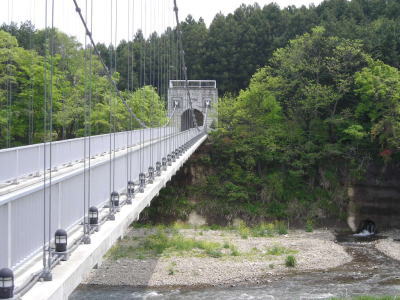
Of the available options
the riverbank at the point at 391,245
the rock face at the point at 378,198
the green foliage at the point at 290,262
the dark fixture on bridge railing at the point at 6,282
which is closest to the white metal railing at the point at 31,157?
the dark fixture on bridge railing at the point at 6,282

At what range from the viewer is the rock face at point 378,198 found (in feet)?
90.1

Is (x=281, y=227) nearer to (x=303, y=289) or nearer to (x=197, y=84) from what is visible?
(x=303, y=289)

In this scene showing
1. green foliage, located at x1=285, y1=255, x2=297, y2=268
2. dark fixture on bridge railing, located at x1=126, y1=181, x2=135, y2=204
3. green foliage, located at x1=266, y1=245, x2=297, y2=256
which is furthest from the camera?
green foliage, located at x1=266, y1=245, x2=297, y2=256

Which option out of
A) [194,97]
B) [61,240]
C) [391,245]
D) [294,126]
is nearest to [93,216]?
[61,240]

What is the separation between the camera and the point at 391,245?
73.8 feet

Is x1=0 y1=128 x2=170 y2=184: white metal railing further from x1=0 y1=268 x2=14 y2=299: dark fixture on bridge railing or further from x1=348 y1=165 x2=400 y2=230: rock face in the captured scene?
x1=348 y1=165 x2=400 y2=230: rock face

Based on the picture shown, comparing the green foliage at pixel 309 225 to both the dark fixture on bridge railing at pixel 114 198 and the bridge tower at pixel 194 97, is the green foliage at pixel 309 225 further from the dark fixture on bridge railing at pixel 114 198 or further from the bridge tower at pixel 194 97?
the dark fixture on bridge railing at pixel 114 198

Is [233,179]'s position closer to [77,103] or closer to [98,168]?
[77,103]

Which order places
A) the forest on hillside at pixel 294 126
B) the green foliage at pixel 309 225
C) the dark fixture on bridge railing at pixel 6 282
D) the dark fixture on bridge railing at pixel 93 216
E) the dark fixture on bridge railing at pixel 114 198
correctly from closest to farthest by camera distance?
the dark fixture on bridge railing at pixel 6 282 < the dark fixture on bridge railing at pixel 93 216 < the dark fixture on bridge railing at pixel 114 198 < the green foliage at pixel 309 225 < the forest on hillside at pixel 294 126

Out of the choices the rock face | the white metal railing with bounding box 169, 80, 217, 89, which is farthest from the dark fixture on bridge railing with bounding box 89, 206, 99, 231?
the white metal railing with bounding box 169, 80, 217, 89

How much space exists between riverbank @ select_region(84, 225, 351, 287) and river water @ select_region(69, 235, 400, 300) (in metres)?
0.54

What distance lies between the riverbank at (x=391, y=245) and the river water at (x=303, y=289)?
205 centimetres

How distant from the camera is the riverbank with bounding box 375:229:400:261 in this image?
2091cm

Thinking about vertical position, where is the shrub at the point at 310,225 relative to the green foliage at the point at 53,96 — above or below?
below
